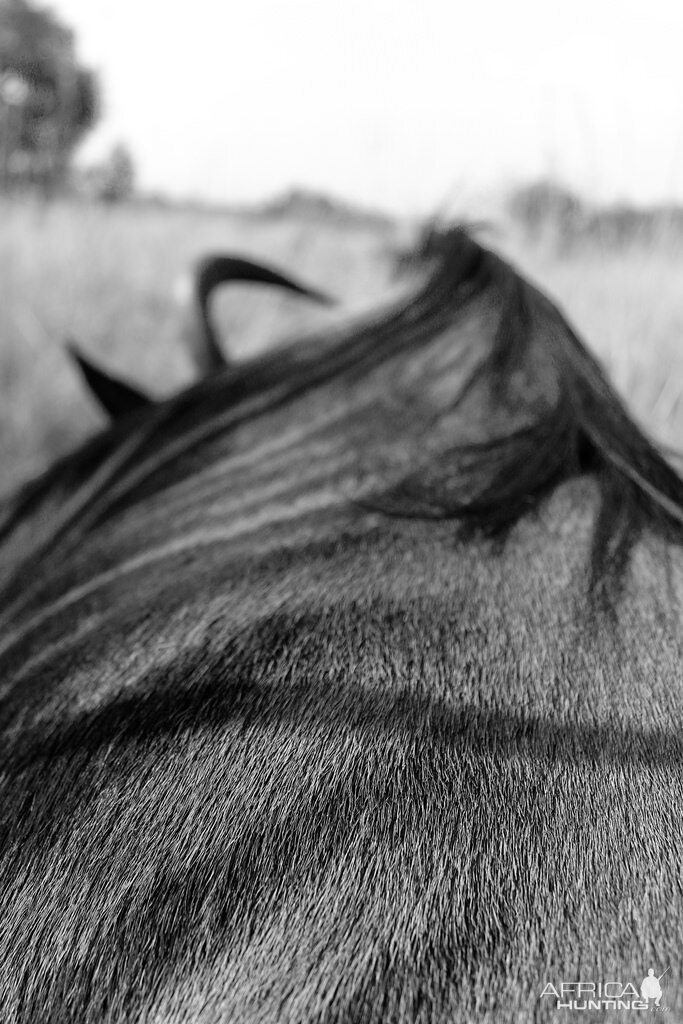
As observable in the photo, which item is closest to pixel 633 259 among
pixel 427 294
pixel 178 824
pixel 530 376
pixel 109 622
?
pixel 427 294

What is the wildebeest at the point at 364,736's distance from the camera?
45 centimetres

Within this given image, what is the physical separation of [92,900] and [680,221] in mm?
2301

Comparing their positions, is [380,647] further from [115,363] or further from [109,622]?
[115,363]

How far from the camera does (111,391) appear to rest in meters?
1.45

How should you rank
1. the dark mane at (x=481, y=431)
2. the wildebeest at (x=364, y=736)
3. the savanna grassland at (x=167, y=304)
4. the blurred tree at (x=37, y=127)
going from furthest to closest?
the blurred tree at (x=37, y=127)
the savanna grassland at (x=167, y=304)
the dark mane at (x=481, y=431)
the wildebeest at (x=364, y=736)

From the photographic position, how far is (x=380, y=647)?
63 centimetres

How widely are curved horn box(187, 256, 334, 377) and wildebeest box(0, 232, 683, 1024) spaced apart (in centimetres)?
64

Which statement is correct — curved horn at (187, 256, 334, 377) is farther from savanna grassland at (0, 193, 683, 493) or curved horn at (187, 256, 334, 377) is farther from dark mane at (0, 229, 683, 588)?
dark mane at (0, 229, 683, 588)

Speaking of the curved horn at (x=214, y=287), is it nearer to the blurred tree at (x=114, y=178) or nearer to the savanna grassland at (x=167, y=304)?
the savanna grassland at (x=167, y=304)

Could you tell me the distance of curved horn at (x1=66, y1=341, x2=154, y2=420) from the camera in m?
1.41

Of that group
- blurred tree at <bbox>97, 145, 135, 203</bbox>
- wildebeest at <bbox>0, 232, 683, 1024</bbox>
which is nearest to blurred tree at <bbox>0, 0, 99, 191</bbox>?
blurred tree at <bbox>97, 145, 135, 203</bbox>

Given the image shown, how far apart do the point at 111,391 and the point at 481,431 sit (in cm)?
76

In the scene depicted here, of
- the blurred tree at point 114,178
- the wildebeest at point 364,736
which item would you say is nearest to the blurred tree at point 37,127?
the blurred tree at point 114,178

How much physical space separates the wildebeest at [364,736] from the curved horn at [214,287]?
2.09ft
